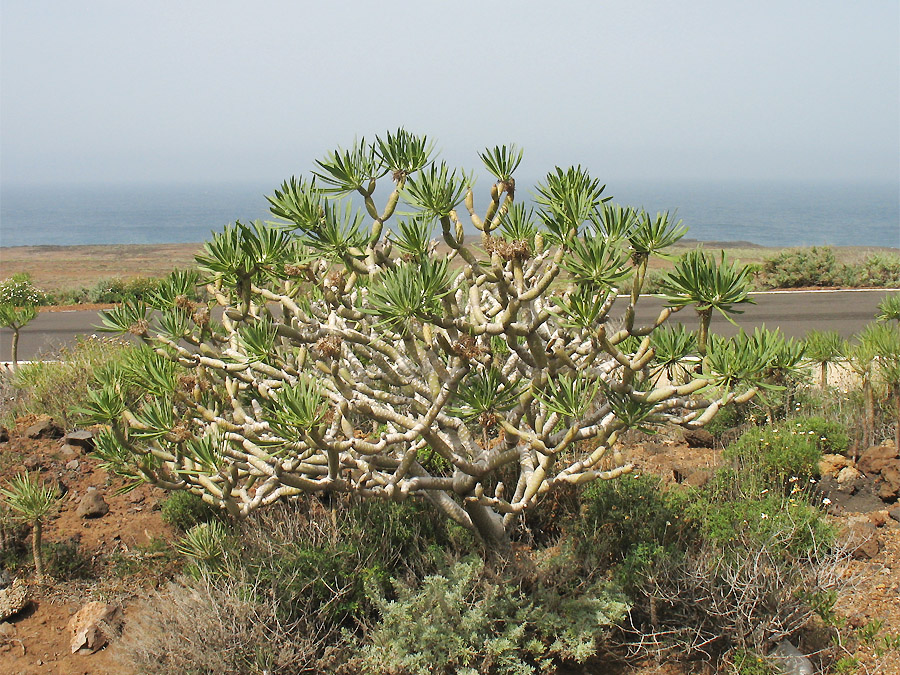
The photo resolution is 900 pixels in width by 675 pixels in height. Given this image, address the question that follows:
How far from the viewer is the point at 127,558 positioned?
4.92m

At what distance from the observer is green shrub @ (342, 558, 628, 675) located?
362 centimetres

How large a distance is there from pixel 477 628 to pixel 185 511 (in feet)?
8.09

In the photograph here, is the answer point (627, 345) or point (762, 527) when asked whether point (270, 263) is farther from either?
point (762, 527)

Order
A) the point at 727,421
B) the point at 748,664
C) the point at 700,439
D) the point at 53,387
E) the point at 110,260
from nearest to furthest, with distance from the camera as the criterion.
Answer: the point at 748,664 < the point at 700,439 < the point at 727,421 < the point at 53,387 < the point at 110,260

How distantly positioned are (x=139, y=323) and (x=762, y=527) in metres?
3.52

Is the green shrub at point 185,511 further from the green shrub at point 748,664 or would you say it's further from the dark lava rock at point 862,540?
the dark lava rock at point 862,540

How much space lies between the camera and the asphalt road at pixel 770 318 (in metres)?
13.8

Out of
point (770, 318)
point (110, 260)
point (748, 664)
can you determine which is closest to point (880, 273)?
point (770, 318)

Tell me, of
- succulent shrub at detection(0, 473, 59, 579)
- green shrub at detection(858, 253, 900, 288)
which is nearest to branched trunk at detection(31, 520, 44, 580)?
succulent shrub at detection(0, 473, 59, 579)

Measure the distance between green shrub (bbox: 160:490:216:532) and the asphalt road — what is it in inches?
344

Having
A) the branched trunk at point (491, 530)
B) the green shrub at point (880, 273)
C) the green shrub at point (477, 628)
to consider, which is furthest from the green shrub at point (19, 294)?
the green shrub at point (880, 273)

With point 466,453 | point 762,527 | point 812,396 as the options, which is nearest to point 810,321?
point 812,396

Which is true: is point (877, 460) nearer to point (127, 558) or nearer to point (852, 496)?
point (852, 496)

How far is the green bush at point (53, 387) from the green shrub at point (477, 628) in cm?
453
